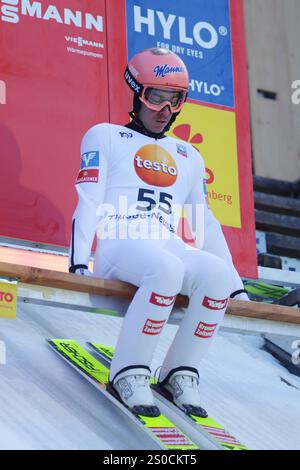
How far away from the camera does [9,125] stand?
6078 mm

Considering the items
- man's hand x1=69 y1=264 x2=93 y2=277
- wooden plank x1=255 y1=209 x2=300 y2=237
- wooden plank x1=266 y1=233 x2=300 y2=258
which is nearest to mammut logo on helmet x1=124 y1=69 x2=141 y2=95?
man's hand x1=69 y1=264 x2=93 y2=277

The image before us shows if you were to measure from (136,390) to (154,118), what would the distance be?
51.5 inches

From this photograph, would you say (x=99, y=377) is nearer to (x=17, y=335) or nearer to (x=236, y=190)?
(x=17, y=335)

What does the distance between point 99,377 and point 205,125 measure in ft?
7.73

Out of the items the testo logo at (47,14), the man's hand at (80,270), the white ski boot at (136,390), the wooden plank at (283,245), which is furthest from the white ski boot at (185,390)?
the wooden plank at (283,245)

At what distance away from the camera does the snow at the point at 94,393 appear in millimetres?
4242

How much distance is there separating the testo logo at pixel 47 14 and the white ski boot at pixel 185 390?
244 cm

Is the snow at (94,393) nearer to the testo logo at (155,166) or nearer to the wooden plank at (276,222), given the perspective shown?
the testo logo at (155,166)

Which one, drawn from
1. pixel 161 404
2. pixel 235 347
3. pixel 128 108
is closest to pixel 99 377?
pixel 161 404

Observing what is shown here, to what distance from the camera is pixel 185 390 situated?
15.4 feet
